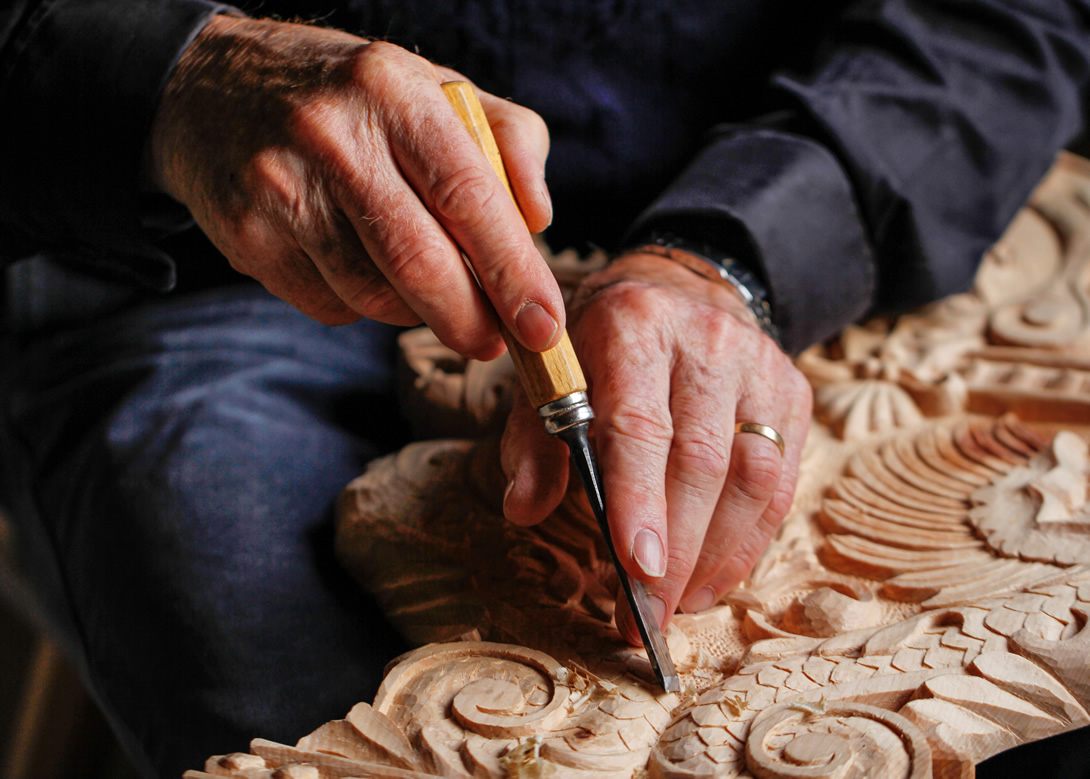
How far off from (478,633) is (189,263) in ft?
2.68

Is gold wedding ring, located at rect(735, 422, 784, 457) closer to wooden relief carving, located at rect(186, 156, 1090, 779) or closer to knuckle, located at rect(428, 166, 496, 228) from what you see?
wooden relief carving, located at rect(186, 156, 1090, 779)

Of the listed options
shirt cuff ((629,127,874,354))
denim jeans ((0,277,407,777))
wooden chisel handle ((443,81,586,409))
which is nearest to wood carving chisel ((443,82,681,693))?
wooden chisel handle ((443,81,586,409))

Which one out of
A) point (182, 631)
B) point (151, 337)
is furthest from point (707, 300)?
point (151, 337)

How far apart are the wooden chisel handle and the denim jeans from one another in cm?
37

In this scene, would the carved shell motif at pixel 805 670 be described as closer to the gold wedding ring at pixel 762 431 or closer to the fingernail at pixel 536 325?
the gold wedding ring at pixel 762 431

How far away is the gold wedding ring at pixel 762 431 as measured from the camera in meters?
0.77

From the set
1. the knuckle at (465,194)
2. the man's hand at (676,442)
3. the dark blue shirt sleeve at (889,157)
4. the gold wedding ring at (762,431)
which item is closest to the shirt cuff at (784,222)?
the dark blue shirt sleeve at (889,157)

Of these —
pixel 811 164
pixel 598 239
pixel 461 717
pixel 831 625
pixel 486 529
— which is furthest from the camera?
pixel 598 239

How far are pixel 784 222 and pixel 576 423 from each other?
0.55m

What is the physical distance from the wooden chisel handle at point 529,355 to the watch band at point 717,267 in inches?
13.7

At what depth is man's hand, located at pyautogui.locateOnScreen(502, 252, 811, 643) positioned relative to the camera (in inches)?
27.2

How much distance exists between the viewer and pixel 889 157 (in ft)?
3.81

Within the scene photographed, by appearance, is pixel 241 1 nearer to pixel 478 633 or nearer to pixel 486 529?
pixel 486 529

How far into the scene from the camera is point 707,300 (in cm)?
92
